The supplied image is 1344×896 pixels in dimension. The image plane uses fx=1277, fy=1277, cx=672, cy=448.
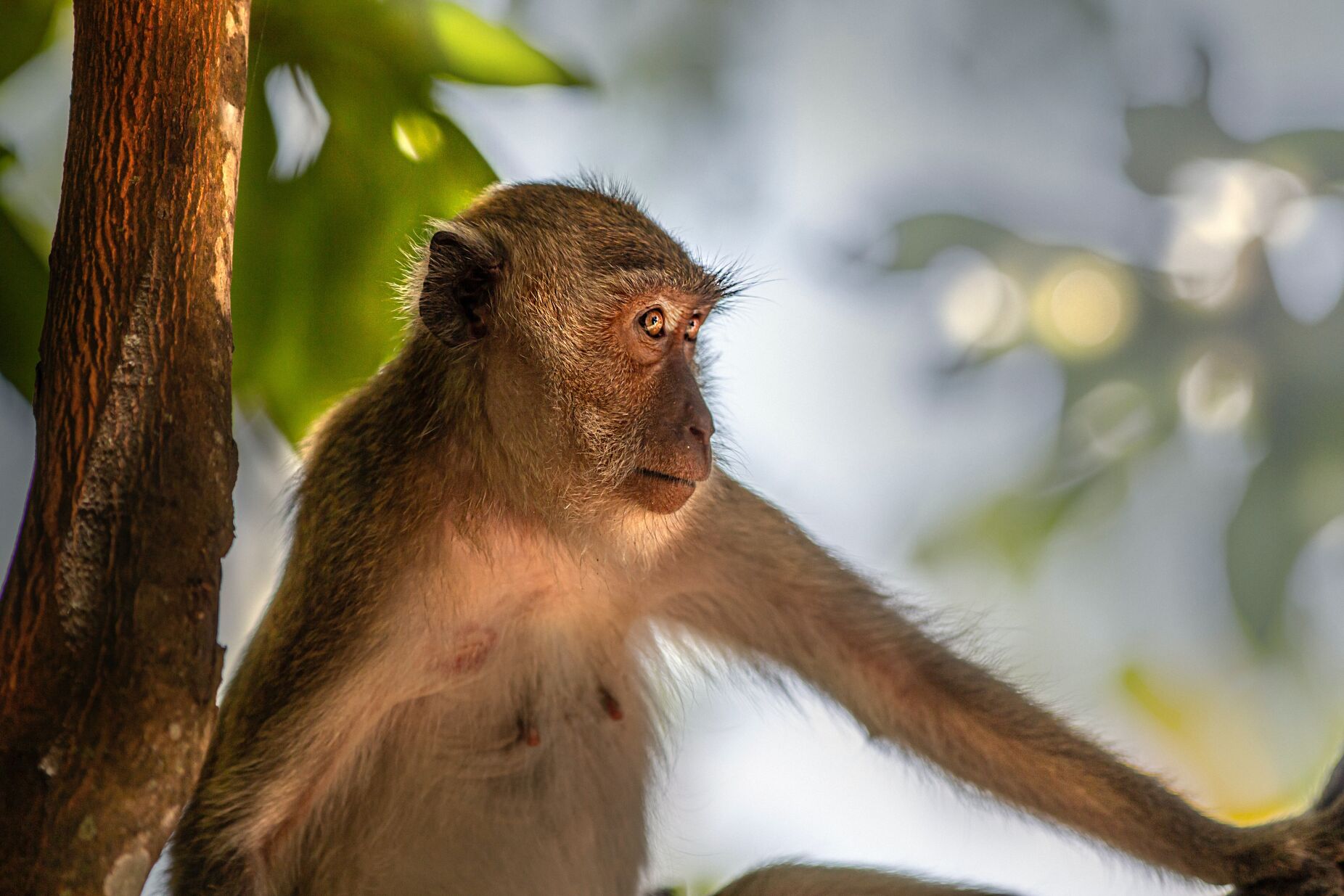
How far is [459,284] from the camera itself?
2.88 meters

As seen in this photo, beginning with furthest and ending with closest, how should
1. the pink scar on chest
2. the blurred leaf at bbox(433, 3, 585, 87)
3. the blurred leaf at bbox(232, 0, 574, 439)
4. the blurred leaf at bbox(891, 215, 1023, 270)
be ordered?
the blurred leaf at bbox(891, 215, 1023, 270), the blurred leaf at bbox(433, 3, 585, 87), the blurred leaf at bbox(232, 0, 574, 439), the pink scar on chest

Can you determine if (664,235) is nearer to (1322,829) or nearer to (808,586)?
(808,586)

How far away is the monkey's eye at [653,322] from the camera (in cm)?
288

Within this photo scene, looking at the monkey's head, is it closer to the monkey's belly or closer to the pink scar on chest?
the pink scar on chest

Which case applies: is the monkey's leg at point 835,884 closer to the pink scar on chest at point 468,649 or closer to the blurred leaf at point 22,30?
the pink scar on chest at point 468,649

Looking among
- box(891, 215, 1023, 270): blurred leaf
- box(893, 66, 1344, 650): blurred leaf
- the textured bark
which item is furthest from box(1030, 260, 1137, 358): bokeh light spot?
the textured bark

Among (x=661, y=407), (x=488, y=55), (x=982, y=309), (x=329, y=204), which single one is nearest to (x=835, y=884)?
(x=661, y=407)

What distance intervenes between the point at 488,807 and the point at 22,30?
8.01 feet

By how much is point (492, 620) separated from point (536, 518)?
307 millimetres

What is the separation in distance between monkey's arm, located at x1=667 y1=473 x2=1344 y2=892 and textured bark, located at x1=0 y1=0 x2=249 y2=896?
4.39 ft

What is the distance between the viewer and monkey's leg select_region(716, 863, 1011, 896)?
295cm

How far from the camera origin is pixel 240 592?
4.02 m

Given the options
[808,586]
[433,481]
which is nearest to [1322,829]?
[808,586]

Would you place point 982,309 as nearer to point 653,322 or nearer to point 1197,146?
point 1197,146
